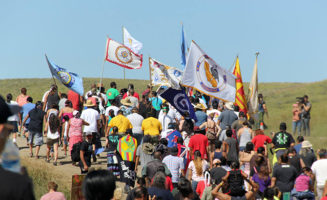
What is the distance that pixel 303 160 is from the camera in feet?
45.8

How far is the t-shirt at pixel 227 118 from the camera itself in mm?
17439

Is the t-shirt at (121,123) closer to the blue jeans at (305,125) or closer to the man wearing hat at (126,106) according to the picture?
the man wearing hat at (126,106)

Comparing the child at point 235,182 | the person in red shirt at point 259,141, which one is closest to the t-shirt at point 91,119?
the person in red shirt at point 259,141

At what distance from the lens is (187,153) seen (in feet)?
48.8

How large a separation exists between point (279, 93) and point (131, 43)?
39224 millimetres

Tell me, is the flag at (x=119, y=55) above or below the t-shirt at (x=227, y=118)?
above

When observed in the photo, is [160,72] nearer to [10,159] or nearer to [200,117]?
[200,117]

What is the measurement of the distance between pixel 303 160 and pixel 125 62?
41.2ft

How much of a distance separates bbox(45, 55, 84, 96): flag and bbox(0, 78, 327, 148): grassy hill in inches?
671

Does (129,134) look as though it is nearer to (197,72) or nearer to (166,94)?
(166,94)

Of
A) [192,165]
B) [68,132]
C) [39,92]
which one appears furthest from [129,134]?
[39,92]

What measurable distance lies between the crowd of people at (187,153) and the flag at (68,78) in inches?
14.2

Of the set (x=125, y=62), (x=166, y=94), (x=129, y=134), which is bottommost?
(x=129, y=134)

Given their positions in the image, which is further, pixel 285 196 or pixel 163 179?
pixel 285 196
